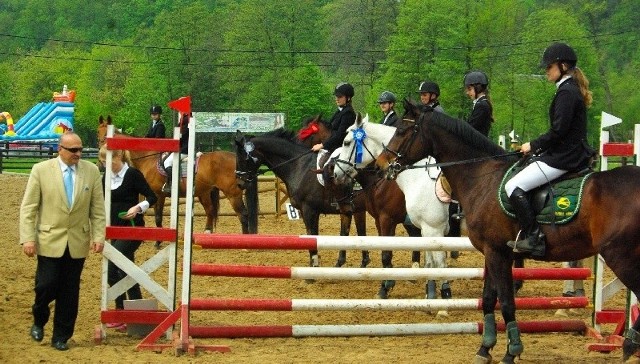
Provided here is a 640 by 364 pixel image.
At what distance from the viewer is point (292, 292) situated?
503 inches

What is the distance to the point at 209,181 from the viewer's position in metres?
18.5

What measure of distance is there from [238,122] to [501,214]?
130 ft

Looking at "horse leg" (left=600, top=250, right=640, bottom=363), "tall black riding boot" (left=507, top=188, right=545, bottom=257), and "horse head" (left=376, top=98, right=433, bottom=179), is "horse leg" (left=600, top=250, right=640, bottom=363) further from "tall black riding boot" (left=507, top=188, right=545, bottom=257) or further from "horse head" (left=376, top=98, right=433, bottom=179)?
"horse head" (left=376, top=98, right=433, bottom=179)

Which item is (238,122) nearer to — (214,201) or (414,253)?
(214,201)

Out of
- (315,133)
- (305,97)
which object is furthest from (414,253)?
(305,97)

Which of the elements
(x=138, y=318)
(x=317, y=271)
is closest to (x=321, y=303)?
(x=317, y=271)

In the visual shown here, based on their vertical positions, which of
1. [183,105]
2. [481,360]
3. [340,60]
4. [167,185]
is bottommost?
[481,360]

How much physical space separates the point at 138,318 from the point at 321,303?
178cm

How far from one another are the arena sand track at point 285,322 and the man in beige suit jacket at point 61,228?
1.13 ft

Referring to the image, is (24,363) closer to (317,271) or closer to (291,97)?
(317,271)

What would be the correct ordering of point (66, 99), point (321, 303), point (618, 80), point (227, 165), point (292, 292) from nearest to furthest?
1. point (321, 303)
2. point (292, 292)
3. point (227, 165)
4. point (66, 99)
5. point (618, 80)

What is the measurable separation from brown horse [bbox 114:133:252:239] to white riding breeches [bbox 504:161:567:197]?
1057 centimetres

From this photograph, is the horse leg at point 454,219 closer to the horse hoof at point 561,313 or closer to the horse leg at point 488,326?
the horse hoof at point 561,313

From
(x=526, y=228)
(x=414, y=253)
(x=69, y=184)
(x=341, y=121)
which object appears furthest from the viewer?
(x=341, y=121)
